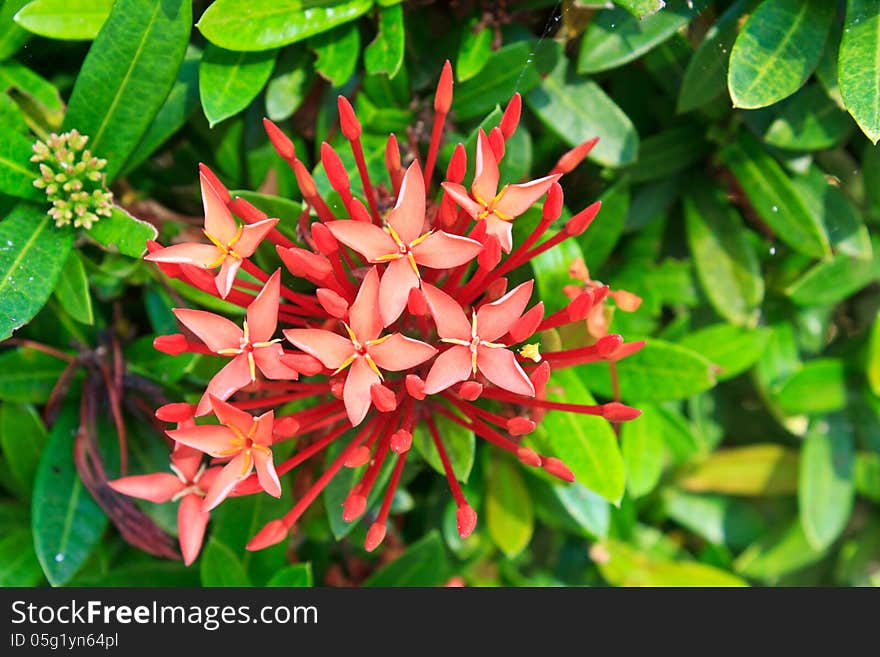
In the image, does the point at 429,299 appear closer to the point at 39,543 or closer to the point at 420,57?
the point at 420,57

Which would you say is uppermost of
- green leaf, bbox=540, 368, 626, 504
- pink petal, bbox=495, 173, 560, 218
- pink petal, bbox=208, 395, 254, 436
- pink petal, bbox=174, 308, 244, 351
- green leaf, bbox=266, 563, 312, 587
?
pink petal, bbox=495, 173, 560, 218

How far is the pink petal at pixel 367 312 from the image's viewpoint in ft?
2.56

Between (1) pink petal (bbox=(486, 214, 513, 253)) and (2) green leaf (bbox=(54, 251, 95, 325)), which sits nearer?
(1) pink petal (bbox=(486, 214, 513, 253))

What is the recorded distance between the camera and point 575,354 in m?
0.89

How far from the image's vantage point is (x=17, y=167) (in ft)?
3.20

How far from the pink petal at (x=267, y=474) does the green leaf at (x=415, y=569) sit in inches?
20.3

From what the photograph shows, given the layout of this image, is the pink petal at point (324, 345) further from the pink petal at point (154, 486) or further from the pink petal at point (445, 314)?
the pink petal at point (154, 486)

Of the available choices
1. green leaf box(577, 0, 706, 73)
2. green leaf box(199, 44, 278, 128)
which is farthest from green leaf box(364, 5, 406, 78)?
green leaf box(577, 0, 706, 73)

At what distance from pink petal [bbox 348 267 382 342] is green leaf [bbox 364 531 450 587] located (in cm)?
57

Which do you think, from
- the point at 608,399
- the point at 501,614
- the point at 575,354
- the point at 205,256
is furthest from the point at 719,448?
the point at 205,256

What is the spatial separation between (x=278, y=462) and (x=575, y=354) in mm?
448

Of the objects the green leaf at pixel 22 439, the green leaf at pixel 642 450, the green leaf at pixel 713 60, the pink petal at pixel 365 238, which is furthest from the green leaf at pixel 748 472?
the green leaf at pixel 22 439

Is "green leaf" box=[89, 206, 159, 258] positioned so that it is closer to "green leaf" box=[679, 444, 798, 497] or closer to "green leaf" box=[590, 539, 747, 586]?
"green leaf" box=[590, 539, 747, 586]

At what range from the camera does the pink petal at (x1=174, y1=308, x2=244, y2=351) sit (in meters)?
0.81
